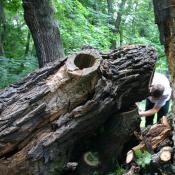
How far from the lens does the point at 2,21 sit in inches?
438

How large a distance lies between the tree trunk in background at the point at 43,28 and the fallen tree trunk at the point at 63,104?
1748 mm

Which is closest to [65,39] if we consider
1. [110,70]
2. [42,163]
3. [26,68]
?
[26,68]

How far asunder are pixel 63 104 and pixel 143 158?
1287 mm

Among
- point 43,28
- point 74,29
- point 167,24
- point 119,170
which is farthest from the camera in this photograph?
point 74,29

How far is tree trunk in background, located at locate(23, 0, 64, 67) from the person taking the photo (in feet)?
21.6

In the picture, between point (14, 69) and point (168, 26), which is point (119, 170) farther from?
point (14, 69)

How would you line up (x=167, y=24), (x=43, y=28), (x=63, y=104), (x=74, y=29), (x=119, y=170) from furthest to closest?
(x=74, y=29) → (x=43, y=28) → (x=119, y=170) → (x=63, y=104) → (x=167, y=24)

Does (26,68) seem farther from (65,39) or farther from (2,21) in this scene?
(2,21)

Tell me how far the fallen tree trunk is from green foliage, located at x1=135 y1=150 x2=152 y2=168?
16.6 inches

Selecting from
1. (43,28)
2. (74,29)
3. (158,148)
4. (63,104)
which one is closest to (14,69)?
(43,28)

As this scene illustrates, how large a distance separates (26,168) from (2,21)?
733 cm

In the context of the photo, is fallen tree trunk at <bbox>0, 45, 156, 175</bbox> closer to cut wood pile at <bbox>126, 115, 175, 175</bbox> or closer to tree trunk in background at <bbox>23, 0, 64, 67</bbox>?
cut wood pile at <bbox>126, 115, 175, 175</bbox>

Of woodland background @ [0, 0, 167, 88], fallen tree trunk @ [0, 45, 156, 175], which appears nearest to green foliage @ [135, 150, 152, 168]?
fallen tree trunk @ [0, 45, 156, 175]

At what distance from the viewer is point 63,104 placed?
4.85 m
